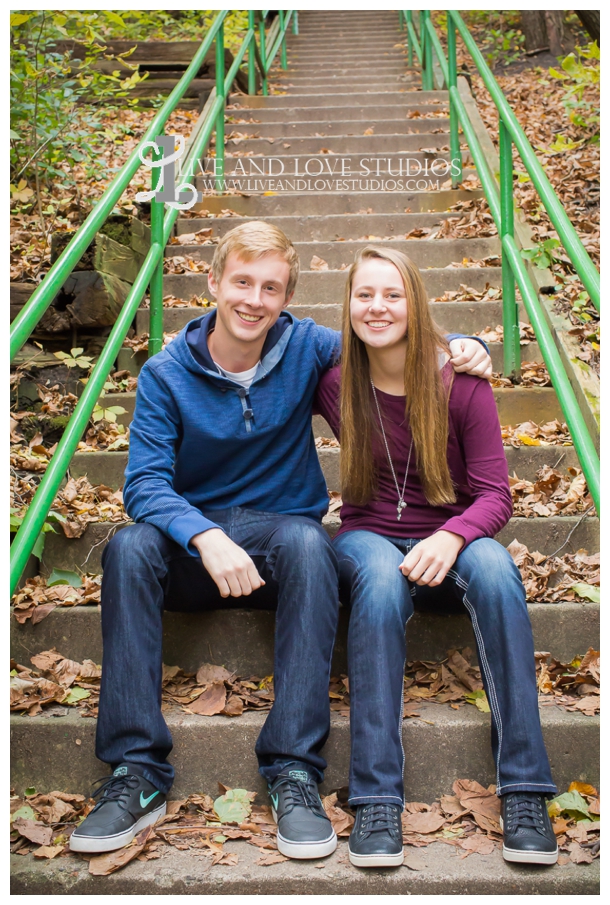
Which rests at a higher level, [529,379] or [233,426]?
[529,379]

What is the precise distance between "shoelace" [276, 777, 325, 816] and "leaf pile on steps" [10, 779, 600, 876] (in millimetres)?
86

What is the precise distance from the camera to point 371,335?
213cm

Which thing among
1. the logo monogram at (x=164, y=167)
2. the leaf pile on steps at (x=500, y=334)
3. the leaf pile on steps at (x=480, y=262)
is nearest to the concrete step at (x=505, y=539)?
the leaf pile on steps at (x=500, y=334)

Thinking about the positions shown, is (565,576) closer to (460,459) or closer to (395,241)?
(460,459)

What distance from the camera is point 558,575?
2.44 metres

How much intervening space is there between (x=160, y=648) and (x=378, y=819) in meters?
0.65

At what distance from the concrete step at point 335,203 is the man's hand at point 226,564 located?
10.5 feet

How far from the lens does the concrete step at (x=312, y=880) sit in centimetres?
165

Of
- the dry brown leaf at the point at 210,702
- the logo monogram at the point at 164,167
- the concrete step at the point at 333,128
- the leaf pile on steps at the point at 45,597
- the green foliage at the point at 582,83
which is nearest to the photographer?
the dry brown leaf at the point at 210,702

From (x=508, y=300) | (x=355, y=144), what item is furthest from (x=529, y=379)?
(x=355, y=144)

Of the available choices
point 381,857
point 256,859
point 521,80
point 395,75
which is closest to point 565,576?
point 381,857

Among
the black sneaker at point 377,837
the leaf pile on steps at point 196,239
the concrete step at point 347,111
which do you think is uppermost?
the concrete step at point 347,111

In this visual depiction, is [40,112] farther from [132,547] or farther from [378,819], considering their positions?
[378,819]

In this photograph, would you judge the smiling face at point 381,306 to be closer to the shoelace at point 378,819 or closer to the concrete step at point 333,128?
the shoelace at point 378,819
